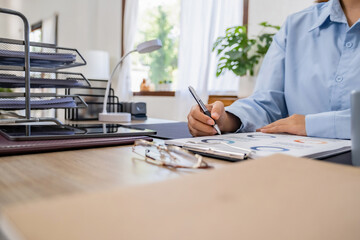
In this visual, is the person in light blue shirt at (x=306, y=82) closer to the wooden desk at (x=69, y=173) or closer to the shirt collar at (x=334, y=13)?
the shirt collar at (x=334, y=13)

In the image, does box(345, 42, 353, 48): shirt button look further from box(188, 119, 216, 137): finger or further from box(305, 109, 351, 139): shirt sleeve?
box(188, 119, 216, 137): finger

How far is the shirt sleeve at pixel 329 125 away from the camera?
27.5 inches

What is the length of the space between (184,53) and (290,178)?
2942 millimetres

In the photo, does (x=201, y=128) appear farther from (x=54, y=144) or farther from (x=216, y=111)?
(x=54, y=144)

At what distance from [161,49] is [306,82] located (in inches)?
111

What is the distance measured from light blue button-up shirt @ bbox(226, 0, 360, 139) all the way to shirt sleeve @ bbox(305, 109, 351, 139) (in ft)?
0.35

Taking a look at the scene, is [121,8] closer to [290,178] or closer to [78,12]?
[78,12]

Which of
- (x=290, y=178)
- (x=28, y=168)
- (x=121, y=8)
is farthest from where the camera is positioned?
(x=121, y=8)

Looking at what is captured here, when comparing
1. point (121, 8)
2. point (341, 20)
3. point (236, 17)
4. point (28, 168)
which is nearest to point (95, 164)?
point (28, 168)

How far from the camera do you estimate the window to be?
3.52 m

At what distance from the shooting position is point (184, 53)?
123 inches

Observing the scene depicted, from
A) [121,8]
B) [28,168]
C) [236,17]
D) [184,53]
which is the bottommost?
[28,168]

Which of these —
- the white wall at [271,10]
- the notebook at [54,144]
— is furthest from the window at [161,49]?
the notebook at [54,144]

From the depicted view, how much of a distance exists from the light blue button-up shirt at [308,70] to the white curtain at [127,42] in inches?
118
